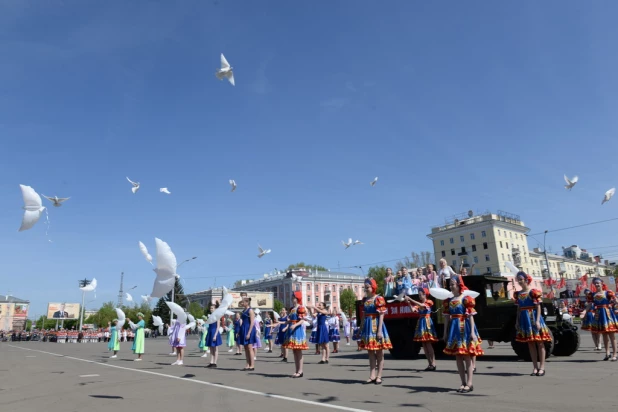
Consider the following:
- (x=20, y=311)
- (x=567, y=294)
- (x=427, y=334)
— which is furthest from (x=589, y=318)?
(x=20, y=311)

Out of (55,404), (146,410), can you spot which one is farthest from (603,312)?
(55,404)

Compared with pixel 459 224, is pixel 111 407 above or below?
below

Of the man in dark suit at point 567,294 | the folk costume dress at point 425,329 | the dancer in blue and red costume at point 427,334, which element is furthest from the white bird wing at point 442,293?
the man in dark suit at point 567,294

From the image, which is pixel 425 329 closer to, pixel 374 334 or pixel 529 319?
pixel 529 319

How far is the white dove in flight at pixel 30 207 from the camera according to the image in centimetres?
920

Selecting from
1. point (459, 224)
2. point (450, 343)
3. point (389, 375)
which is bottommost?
point (389, 375)

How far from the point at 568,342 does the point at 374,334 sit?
7.54m

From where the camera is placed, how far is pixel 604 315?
446 inches

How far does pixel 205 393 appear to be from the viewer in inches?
306

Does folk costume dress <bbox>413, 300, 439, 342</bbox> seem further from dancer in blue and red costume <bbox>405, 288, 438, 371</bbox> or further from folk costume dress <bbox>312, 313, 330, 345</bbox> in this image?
folk costume dress <bbox>312, 313, 330, 345</bbox>

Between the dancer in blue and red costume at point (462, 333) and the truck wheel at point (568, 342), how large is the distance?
661cm

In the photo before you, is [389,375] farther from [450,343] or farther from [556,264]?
[556,264]

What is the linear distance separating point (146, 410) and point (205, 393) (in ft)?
5.22

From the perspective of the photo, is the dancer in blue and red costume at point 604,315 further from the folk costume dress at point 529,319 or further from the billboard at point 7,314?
the billboard at point 7,314
